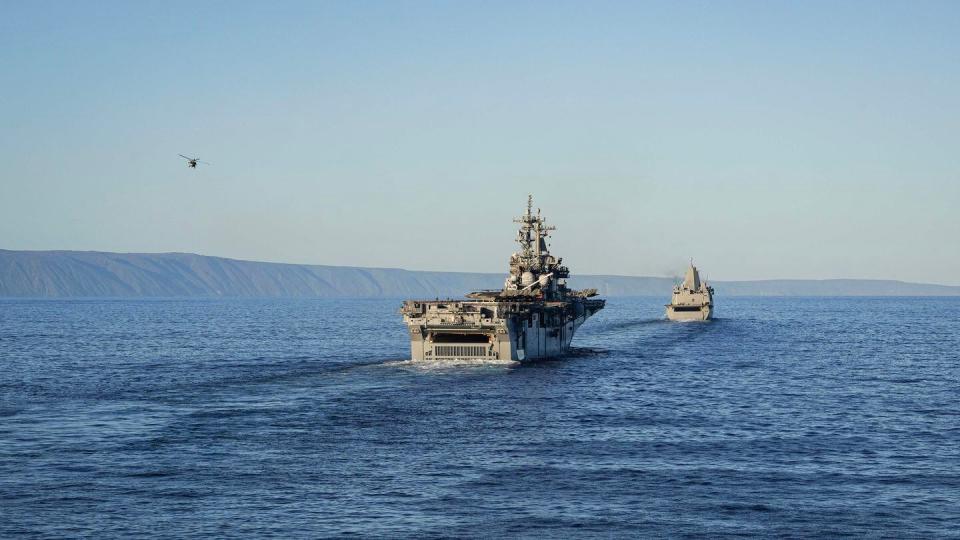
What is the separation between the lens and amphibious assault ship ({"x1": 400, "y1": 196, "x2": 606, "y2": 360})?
73.9 metres

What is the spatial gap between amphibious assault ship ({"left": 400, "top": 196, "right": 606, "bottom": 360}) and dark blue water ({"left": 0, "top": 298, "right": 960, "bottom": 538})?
2.24m

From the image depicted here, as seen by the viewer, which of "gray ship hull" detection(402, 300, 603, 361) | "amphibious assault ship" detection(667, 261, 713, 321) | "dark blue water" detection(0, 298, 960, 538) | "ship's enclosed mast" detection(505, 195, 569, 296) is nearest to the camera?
"dark blue water" detection(0, 298, 960, 538)

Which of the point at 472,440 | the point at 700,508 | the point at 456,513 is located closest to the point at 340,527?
the point at 456,513

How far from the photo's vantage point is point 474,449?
41.5 meters

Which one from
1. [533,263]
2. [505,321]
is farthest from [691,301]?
[505,321]

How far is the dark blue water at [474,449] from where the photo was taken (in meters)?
30.6

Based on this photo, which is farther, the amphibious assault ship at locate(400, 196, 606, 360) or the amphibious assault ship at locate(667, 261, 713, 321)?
the amphibious assault ship at locate(667, 261, 713, 321)

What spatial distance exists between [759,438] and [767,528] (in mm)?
15755

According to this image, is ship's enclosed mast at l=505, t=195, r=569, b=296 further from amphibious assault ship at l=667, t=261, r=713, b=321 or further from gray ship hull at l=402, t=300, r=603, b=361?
amphibious assault ship at l=667, t=261, r=713, b=321

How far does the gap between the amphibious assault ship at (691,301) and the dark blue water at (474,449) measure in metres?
79.2

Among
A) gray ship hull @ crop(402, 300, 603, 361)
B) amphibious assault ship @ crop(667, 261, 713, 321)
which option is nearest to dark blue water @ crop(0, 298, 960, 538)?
gray ship hull @ crop(402, 300, 603, 361)

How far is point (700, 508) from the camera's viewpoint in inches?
1255

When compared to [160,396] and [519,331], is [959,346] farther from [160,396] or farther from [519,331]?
[160,396]

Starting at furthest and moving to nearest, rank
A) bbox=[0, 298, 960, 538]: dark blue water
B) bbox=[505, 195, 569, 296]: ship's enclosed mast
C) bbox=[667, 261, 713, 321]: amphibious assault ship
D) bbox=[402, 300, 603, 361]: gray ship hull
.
Answer: bbox=[667, 261, 713, 321]: amphibious assault ship → bbox=[505, 195, 569, 296]: ship's enclosed mast → bbox=[402, 300, 603, 361]: gray ship hull → bbox=[0, 298, 960, 538]: dark blue water
